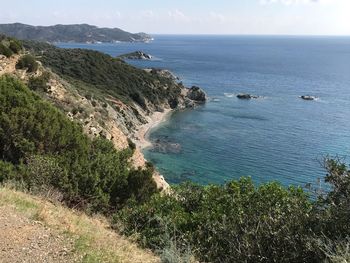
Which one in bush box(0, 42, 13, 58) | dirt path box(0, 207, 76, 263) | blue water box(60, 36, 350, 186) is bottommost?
blue water box(60, 36, 350, 186)

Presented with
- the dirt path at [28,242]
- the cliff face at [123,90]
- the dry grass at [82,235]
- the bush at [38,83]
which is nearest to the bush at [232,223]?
the dry grass at [82,235]

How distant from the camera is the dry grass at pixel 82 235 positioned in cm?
830

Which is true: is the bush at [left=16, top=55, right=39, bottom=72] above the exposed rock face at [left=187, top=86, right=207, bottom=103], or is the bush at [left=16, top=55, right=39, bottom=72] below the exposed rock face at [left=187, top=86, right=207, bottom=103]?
above

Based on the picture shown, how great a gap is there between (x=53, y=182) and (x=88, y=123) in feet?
58.9

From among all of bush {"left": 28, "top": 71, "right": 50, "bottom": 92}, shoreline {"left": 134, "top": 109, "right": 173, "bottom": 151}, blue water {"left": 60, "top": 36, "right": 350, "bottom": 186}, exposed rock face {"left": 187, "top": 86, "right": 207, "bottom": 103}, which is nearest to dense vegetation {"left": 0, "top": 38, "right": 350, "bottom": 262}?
blue water {"left": 60, "top": 36, "right": 350, "bottom": 186}

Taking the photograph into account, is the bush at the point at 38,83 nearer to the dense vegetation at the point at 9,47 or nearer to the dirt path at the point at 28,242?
the dense vegetation at the point at 9,47

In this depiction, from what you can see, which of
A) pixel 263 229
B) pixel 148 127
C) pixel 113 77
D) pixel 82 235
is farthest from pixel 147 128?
pixel 82 235

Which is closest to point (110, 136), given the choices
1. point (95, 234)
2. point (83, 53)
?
point (95, 234)

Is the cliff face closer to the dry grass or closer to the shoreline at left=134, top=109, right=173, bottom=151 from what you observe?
the shoreline at left=134, top=109, right=173, bottom=151

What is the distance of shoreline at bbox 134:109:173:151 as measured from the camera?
57.8 m

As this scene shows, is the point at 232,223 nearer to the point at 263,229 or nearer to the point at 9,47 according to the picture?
the point at 263,229

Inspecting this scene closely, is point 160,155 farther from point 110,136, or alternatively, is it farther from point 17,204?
point 17,204

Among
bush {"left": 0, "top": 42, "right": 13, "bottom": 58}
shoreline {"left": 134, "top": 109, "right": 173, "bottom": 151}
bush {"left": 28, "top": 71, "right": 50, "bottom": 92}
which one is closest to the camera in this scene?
bush {"left": 28, "top": 71, "right": 50, "bottom": 92}

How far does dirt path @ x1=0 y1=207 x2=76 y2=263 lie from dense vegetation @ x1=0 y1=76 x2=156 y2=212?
5700 millimetres
